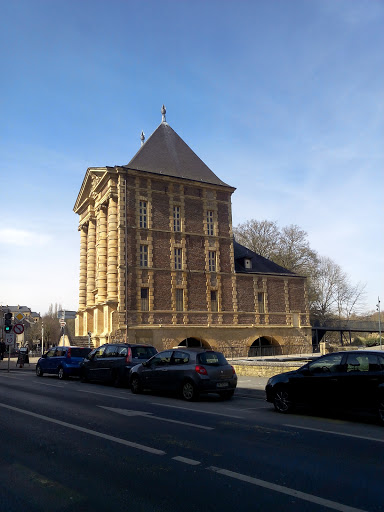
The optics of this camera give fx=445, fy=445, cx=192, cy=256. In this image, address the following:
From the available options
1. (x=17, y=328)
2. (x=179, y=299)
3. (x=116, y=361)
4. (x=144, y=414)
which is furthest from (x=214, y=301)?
(x=144, y=414)

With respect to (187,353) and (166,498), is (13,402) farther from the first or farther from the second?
(166,498)

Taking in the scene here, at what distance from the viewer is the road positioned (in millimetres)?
4703

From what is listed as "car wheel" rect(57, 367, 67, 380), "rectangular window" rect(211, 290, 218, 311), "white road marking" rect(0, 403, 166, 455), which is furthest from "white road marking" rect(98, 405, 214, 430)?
"rectangular window" rect(211, 290, 218, 311)

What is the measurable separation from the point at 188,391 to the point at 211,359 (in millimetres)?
1187

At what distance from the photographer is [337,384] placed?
1008cm

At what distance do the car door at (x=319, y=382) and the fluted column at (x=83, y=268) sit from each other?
122 feet

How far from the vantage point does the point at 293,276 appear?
1759 inches

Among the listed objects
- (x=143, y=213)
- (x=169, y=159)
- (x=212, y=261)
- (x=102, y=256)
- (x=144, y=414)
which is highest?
(x=169, y=159)

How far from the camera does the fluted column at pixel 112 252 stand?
3584 centimetres

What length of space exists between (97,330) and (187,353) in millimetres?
26251

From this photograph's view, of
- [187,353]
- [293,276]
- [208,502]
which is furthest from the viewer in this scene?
[293,276]

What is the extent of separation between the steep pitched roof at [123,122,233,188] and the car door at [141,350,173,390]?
2589cm

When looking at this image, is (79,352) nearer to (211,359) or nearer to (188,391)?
(188,391)

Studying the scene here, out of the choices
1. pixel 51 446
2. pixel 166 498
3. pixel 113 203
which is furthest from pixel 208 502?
pixel 113 203
